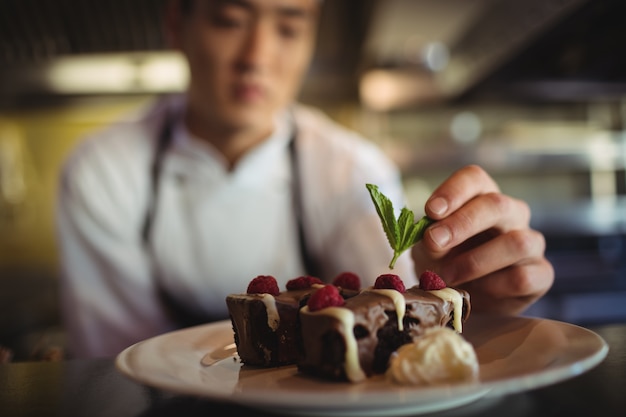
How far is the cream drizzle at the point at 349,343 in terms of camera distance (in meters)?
0.73

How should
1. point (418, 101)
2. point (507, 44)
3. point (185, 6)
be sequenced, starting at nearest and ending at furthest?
point (185, 6)
point (507, 44)
point (418, 101)

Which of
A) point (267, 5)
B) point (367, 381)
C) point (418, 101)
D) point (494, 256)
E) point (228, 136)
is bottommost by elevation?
point (367, 381)

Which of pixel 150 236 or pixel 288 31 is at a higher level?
pixel 288 31

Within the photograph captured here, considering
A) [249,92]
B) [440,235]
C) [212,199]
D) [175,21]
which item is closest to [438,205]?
[440,235]

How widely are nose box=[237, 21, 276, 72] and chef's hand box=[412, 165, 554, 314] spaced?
0.78m

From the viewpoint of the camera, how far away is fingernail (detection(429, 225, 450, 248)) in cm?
84

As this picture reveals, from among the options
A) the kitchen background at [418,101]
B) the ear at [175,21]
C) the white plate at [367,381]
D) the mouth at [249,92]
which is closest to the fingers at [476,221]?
the white plate at [367,381]

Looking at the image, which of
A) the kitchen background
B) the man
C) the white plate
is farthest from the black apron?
the white plate

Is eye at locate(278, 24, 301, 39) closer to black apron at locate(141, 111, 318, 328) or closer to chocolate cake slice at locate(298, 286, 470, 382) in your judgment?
black apron at locate(141, 111, 318, 328)

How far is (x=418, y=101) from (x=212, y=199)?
278 cm

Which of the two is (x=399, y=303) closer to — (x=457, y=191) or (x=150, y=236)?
(x=457, y=191)

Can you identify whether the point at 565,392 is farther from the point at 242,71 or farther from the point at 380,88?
the point at 380,88

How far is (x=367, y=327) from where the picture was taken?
0.77 m

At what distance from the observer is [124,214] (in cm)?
178
